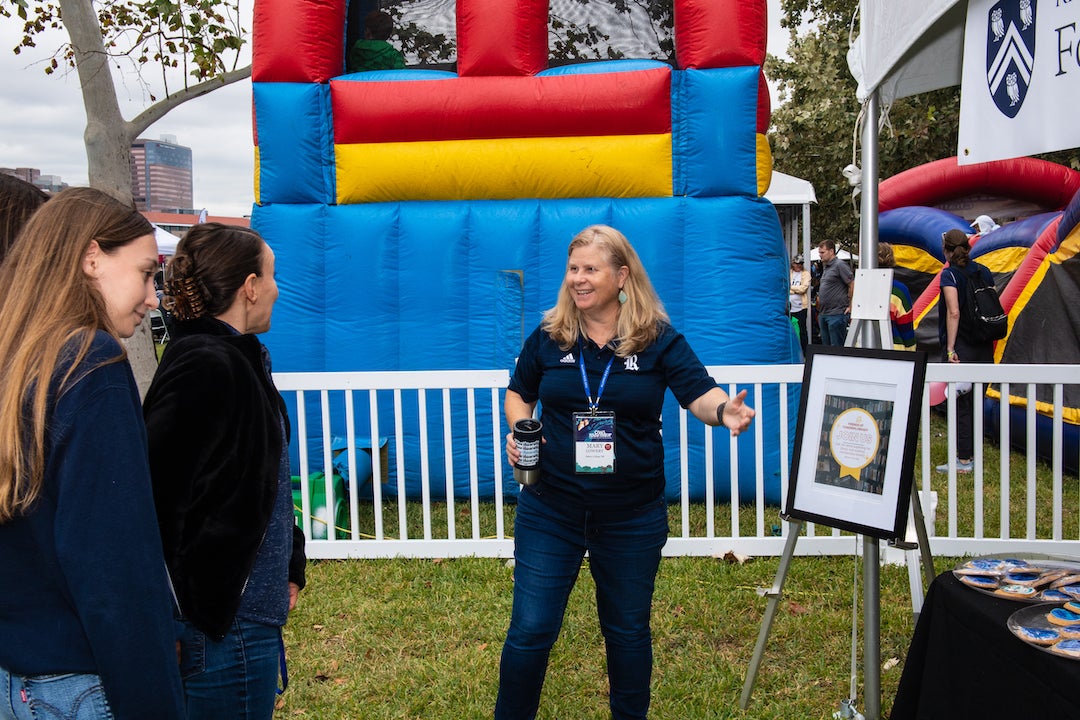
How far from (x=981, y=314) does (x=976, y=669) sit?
234 inches

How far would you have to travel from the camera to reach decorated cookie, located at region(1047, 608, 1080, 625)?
6.27 feet

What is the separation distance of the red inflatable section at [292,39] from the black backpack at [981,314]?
5.65 metres

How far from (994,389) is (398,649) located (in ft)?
22.1

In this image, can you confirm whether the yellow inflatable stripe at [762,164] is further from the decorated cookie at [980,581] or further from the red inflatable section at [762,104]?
the decorated cookie at [980,581]

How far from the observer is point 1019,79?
2578mm

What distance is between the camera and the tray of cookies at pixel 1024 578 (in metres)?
2.09

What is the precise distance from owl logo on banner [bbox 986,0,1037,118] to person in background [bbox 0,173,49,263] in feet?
8.71

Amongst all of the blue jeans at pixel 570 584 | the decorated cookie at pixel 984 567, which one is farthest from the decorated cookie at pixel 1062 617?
the blue jeans at pixel 570 584

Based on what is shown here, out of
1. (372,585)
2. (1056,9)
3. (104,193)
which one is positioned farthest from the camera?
(372,585)

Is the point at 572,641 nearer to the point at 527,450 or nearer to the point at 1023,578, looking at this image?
the point at 527,450

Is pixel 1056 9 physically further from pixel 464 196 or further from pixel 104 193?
pixel 464 196

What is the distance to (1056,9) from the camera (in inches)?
92.9

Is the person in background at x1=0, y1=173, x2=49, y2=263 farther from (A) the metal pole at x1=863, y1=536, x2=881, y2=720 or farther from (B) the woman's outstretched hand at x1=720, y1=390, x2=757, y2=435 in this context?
(A) the metal pole at x1=863, y1=536, x2=881, y2=720

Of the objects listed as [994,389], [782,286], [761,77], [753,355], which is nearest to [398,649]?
[753,355]
